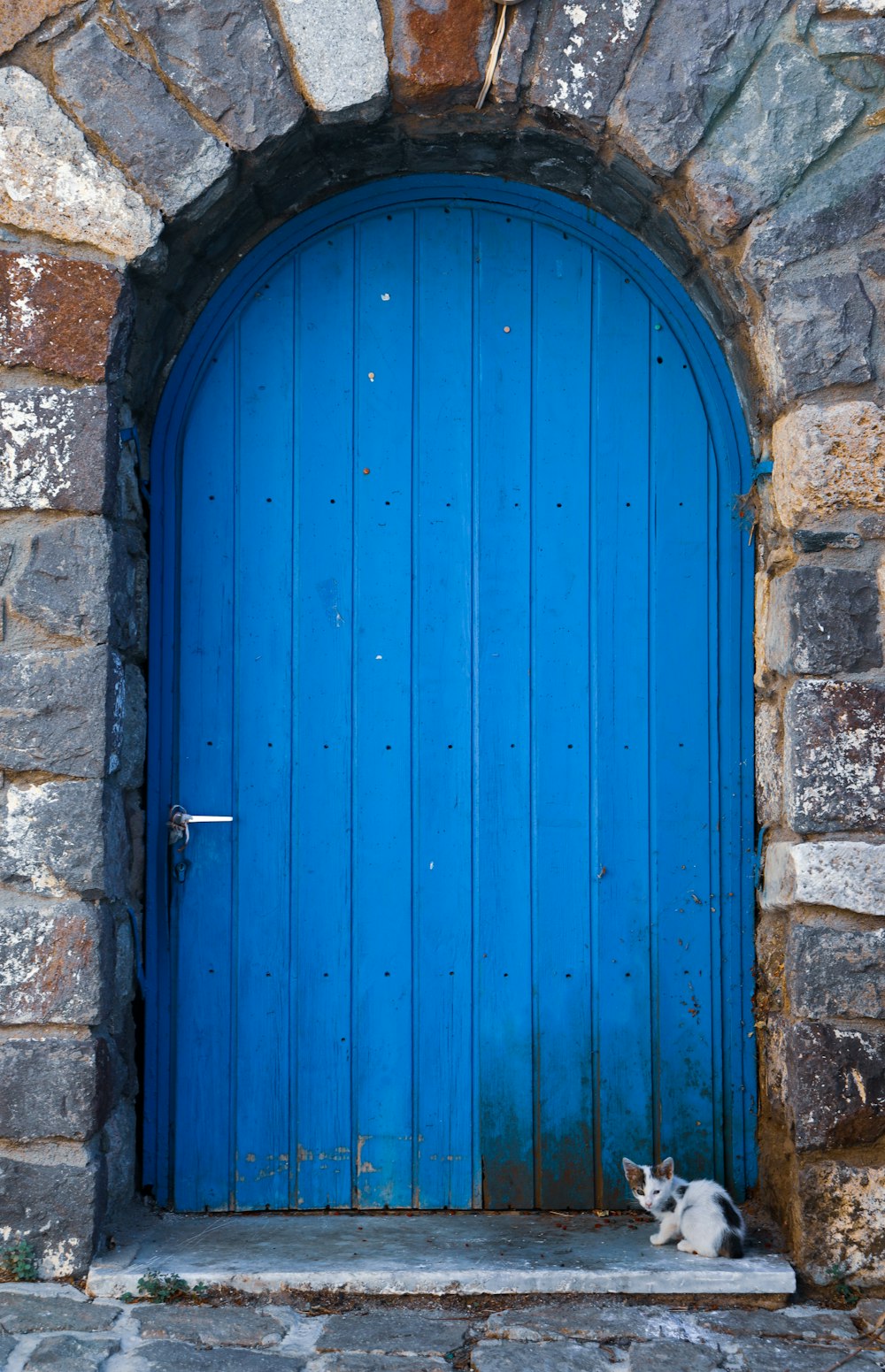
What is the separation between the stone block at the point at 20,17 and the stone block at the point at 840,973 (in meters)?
2.66

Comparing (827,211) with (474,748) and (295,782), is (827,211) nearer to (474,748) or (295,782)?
(474,748)

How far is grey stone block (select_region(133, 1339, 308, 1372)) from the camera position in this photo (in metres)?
2.21

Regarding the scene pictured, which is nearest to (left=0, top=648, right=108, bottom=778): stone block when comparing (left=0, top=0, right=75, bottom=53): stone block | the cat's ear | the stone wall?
the stone wall

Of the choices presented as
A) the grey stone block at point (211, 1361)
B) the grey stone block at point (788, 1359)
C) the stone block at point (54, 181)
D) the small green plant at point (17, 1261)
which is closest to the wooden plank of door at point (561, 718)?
the grey stone block at point (788, 1359)

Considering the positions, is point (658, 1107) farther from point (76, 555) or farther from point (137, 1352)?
point (76, 555)

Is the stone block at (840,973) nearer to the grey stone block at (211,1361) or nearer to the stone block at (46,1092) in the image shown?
the grey stone block at (211,1361)

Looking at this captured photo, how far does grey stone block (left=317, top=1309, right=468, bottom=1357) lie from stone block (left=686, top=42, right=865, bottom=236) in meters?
2.53

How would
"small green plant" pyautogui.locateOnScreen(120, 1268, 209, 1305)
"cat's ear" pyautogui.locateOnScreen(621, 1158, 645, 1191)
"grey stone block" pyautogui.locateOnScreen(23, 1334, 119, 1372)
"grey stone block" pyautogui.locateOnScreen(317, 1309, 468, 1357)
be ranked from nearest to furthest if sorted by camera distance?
"grey stone block" pyautogui.locateOnScreen(23, 1334, 119, 1372), "grey stone block" pyautogui.locateOnScreen(317, 1309, 468, 1357), "small green plant" pyautogui.locateOnScreen(120, 1268, 209, 1305), "cat's ear" pyautogui.locateOnScreen(621, 1158, 645, 1191)

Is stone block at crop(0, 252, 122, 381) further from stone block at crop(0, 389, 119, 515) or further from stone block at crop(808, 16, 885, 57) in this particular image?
stone block at crop(808, 16, 885, 57)

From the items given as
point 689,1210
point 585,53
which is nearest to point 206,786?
point 689,1210

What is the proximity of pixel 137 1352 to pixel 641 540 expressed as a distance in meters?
2.14

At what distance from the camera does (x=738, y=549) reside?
9.80ft

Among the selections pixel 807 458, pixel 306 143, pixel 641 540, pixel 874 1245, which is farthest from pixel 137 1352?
pixel 306 143

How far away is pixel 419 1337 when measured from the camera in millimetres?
2348
